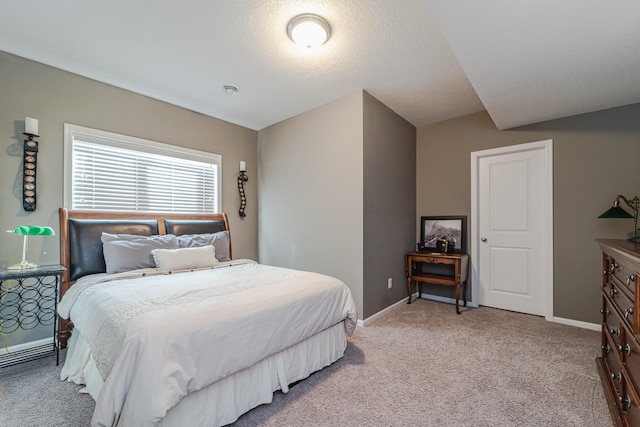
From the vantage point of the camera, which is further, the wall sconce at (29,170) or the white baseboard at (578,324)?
the white baseboard at (578,324)

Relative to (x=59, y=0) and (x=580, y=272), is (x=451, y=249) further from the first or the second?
(x=59, y=0)

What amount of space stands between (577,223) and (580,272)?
537 millimetres

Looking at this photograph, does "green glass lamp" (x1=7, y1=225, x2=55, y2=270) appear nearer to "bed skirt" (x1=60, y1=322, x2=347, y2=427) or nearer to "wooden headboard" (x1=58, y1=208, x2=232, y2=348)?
"wooden headboard" (x1=58, y1=208, x2=232, y2=348)

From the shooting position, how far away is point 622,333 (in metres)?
1.51

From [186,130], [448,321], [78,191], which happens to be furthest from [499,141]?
[78,191]

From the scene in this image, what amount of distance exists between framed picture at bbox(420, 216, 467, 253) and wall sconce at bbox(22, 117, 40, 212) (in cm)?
445

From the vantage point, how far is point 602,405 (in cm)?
170

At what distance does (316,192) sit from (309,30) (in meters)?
1.81

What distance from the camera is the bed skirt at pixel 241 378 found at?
4.60 feet

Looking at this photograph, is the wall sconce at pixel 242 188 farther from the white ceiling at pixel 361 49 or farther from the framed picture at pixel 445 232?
the framed picture at pixel 445 232

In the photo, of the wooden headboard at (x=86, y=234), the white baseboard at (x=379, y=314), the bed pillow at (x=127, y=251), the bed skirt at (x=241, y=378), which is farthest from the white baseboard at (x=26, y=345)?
the white baseboard at (x=379, y=314)

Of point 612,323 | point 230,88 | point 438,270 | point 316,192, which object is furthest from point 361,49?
point 438,270

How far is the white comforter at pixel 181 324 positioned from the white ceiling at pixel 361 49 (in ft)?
6.38

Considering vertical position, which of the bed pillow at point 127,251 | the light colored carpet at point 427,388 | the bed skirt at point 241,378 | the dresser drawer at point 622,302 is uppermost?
the bed pillow at point 127,251
